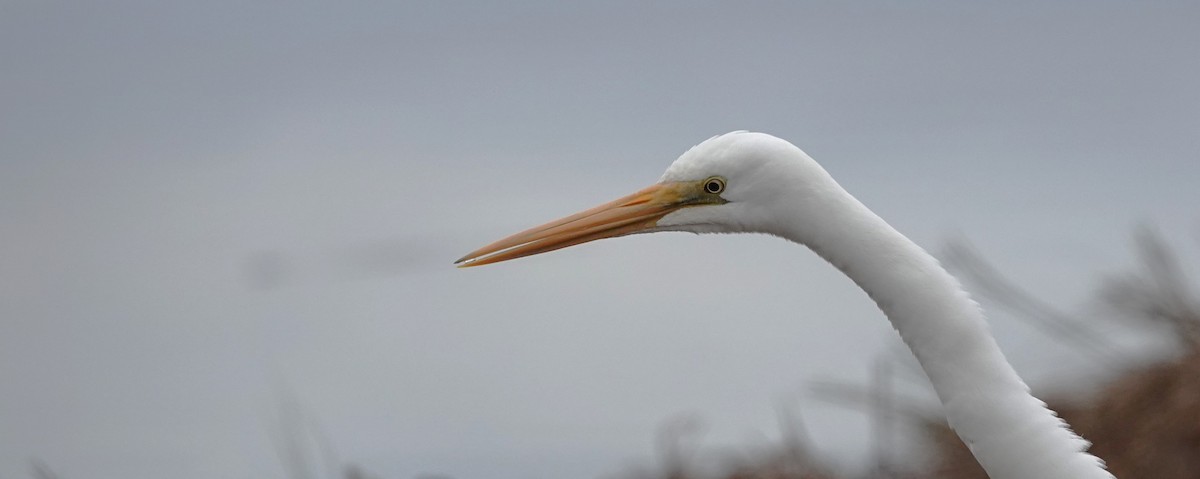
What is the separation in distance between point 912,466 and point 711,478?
1143mm

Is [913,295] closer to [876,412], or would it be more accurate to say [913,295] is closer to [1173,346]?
[876,412]

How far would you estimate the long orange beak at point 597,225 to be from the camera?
455 cm

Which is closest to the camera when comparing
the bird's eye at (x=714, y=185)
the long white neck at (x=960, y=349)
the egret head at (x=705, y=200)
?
the long white neck at (x=960, y=349)

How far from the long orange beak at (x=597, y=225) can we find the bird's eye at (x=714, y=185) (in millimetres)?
59

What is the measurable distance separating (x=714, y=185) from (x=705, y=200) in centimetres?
7

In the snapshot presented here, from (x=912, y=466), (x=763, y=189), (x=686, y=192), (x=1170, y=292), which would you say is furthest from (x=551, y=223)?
(x=1170, y=292)

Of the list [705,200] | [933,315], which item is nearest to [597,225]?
[705,200]

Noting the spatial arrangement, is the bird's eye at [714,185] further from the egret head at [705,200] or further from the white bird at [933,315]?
the white bird at [933,315]

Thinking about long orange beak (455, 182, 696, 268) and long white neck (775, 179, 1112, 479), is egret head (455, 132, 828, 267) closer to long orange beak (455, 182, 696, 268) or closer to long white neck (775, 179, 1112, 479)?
long orange beak (455, 182, 696, 268)

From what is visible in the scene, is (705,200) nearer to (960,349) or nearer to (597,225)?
(597,225)

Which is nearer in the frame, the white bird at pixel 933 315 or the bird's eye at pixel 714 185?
the white bird at pixel 933 315

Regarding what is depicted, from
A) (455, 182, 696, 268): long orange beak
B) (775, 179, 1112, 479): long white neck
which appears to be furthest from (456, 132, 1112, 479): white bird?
(455, 182, 696, 268): long orange beak

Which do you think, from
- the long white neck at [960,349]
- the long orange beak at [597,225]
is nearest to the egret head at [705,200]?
the long orange beak at [597,225]

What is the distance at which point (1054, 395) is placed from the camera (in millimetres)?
7781
